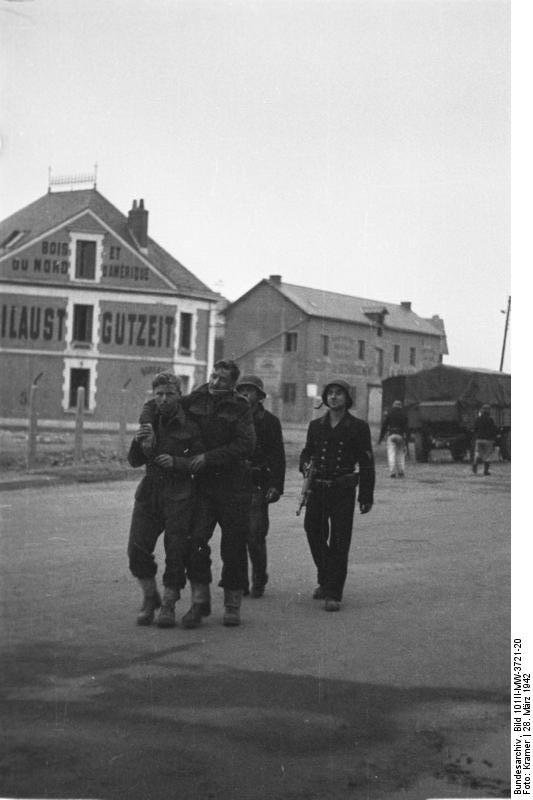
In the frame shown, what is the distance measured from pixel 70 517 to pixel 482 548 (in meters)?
5.43

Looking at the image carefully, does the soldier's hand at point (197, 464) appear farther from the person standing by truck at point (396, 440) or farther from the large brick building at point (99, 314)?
the large brick building at point (99, 314)

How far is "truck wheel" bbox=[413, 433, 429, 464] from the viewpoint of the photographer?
88.6 ft

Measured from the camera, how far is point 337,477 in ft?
26.9

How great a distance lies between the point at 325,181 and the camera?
1003cm

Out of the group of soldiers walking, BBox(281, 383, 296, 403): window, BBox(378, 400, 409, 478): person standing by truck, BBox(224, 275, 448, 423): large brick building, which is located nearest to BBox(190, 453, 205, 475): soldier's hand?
the group of soldiers walking

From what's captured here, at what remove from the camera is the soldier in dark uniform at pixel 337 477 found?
8156mm

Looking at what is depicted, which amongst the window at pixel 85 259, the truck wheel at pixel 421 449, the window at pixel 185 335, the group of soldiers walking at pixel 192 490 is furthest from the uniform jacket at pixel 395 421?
the window at pixel 185 335

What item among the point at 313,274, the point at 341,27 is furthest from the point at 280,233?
the point at 341,27

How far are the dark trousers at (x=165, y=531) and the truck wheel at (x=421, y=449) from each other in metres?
20.0

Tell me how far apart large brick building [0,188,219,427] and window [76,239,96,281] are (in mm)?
44

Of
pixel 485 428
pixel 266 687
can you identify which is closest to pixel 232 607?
pixel 266 687
